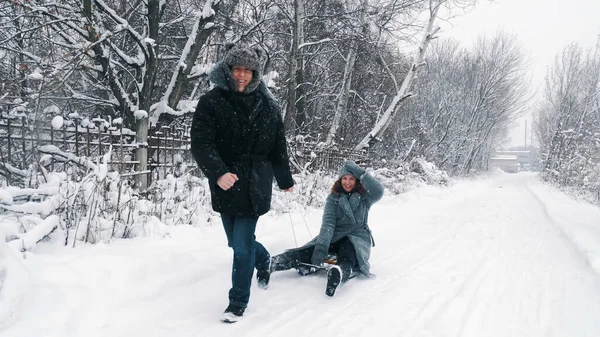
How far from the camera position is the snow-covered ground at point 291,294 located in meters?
2.36

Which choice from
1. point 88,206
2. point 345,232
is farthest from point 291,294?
point 88,206

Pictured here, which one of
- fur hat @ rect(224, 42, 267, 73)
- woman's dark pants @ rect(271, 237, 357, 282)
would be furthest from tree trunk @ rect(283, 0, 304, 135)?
fur hat @ rect(224, 42, 267, 73)

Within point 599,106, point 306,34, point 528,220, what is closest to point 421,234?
point 528,220

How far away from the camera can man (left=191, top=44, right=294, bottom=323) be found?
→ 251 cm

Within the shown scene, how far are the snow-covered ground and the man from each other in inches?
20.0

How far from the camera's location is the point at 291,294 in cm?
314

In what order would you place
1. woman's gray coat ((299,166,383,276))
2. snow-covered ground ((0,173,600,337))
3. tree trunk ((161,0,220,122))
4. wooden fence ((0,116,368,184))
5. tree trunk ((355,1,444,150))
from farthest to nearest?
tree trunk ((355,1,444,150)) → tree trunk ((161,0,220,122)) → wooden fence ((0,116,368,184)) → woman's gray coat ((299,166,383,276)) → snow-covered ground ((0,173,600,337))

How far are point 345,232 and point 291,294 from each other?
960mm

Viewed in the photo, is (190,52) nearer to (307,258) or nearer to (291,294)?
(307,258)

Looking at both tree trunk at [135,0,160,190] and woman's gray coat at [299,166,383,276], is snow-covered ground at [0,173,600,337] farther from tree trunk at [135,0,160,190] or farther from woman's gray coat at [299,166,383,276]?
tree trunk at [135,0,160,190]

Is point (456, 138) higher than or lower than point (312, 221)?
higher

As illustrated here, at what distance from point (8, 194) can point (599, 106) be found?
1193 inches

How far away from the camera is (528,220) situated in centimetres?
794

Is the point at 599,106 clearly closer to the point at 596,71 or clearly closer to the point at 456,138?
the point at 596,71
